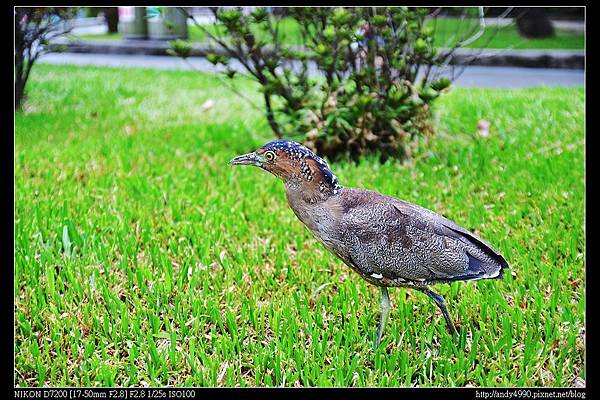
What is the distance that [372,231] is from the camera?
2541 millimetres

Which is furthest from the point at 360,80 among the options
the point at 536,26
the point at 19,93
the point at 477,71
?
the point at 536,26

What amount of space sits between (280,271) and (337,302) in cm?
42

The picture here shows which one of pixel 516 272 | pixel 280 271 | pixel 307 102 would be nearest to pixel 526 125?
pixel 307 102

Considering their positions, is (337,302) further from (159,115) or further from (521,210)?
(159,115)

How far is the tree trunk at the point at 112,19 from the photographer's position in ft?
31.6

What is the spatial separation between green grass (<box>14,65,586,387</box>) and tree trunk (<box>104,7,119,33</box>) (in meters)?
4.53

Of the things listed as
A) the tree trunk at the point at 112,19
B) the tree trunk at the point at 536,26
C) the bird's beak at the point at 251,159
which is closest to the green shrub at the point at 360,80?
the bird's beak at the point at 251,159

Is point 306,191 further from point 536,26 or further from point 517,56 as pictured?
point 536,26

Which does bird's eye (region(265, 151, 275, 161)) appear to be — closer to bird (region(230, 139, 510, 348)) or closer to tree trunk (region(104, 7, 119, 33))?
bird (region(230, 139, 510, 348))

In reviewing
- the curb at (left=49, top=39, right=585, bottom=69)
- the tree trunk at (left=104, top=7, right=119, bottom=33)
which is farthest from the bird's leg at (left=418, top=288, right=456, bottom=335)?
the tree trunk at (left=104, top=7, right=119, bottom=33)

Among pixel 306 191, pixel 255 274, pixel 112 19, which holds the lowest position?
pixel 255 274

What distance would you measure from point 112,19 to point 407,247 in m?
9.03

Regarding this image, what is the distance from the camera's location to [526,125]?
5684 millimetres

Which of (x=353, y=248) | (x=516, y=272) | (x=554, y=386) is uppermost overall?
(x=353, y=248)
